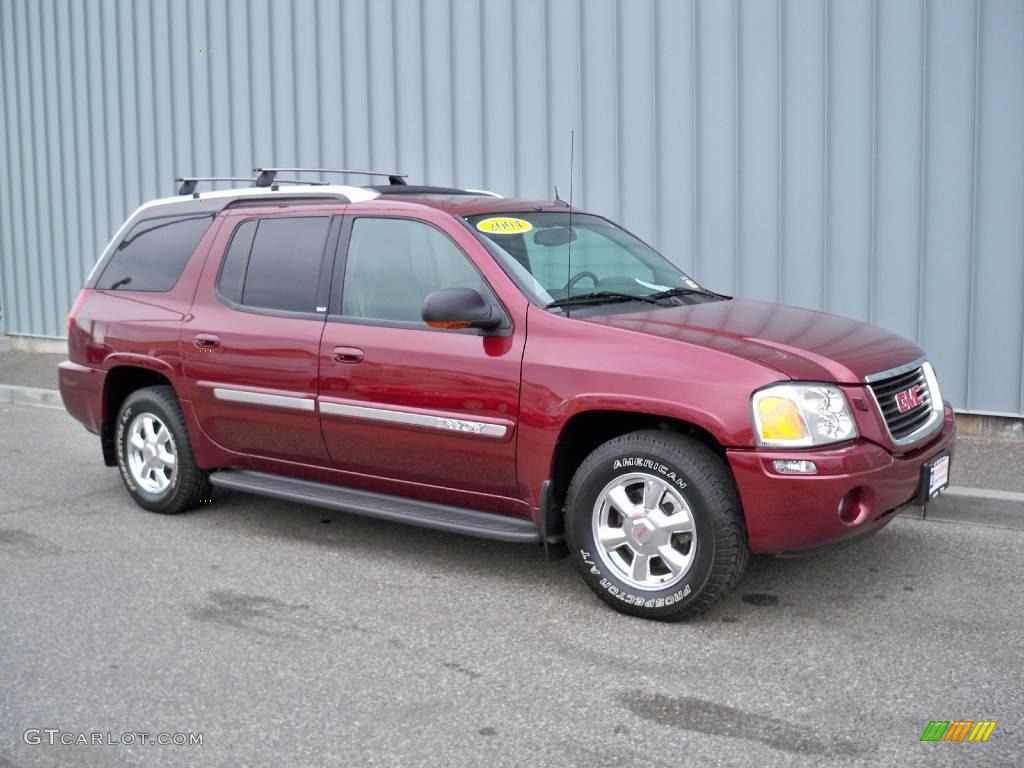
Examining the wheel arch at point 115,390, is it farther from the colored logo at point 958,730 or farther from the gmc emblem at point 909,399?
the colored logo at point 958,730

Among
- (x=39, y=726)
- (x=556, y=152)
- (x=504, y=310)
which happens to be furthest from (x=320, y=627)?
(x=556, y=152)

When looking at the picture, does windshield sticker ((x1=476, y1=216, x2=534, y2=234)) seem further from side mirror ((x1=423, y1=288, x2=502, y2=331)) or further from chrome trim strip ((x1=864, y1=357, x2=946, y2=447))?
chrome trim strip ((x1=864, y1=357, x2=946, y2=447))

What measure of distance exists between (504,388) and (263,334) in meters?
1.52

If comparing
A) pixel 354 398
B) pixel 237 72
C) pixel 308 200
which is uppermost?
pixel 237 72

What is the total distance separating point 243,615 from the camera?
4672 mm

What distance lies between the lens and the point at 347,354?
208 inches

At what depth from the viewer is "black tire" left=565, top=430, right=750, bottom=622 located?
4.33m

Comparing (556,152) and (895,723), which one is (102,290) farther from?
(895,723)

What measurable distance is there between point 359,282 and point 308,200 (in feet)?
2.33

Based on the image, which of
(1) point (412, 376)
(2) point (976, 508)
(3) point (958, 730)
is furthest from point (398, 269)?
(2) point (976, 508)

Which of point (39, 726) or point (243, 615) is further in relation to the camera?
point (243, 615)

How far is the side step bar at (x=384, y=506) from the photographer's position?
483cm

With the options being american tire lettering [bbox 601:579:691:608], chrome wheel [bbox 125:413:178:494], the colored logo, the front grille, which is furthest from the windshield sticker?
the colored logo

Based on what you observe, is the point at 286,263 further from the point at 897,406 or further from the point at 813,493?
the point at 897,406
